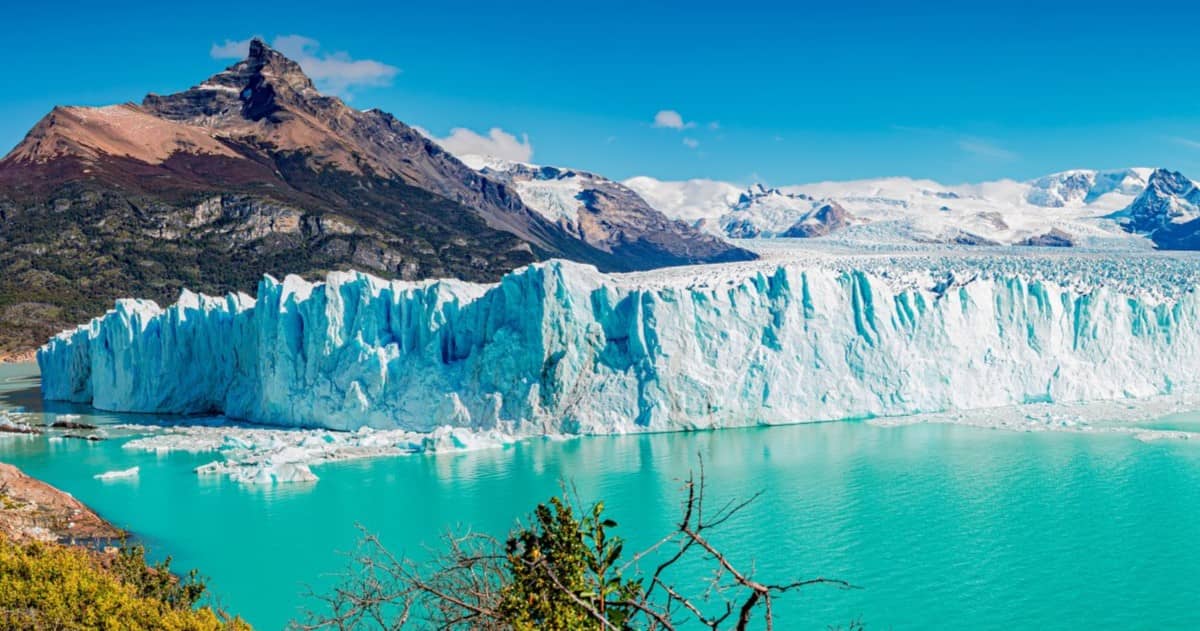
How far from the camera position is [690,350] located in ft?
72.9

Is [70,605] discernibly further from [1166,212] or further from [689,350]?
[1166,212]

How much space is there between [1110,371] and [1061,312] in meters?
1.94

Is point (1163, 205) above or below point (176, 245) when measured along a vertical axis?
above

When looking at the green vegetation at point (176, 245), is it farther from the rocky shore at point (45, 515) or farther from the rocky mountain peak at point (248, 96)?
the rocky shore at point (45, 515)

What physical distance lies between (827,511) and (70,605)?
10.8 m

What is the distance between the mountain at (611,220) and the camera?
111125mm

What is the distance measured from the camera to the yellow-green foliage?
6.41 metres

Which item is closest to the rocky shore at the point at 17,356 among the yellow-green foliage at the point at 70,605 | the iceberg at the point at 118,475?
the iceberg at the point at 118,475

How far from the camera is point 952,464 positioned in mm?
17547

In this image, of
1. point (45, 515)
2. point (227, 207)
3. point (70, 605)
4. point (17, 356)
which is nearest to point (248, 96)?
point (227, 207)

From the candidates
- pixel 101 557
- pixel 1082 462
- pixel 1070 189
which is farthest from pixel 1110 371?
pixel 1070 189

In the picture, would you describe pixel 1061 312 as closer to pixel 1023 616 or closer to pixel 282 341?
pixel 1023 616

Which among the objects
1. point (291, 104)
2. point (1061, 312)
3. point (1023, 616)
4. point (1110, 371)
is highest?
point (291, 104)

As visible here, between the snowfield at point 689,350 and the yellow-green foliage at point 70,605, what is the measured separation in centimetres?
1477
